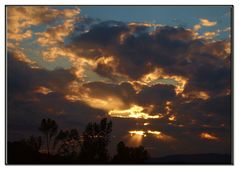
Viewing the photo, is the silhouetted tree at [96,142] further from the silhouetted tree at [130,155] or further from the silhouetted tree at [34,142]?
the silhouetted tree at [34,142]

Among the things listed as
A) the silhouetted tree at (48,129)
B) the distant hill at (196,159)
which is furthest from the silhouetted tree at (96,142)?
the distant hill at (196,159)

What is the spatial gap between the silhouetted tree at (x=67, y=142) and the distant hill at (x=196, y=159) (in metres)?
1.39

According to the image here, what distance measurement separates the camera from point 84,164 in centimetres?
697

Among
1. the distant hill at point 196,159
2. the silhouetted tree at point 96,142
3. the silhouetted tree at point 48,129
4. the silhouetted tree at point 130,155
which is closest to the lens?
the distant hill at point 196,159

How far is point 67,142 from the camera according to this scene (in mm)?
7402

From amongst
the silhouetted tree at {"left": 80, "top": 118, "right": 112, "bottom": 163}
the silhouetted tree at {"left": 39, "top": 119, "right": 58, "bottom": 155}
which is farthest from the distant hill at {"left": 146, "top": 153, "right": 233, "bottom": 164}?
the silhouetted tree at {"left": 39, "top": 119, "right": 58, "bottom": 155}

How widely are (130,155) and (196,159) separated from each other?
1.14 metres

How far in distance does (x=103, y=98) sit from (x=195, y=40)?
2.08 m

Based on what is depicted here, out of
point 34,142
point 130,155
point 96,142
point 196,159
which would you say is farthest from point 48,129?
point 196,159

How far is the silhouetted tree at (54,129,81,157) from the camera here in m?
7.34

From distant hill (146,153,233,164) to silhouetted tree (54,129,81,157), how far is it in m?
1.39

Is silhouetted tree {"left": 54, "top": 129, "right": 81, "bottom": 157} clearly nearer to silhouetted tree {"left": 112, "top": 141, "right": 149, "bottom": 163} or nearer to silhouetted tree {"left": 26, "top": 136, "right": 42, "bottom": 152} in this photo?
silhouetted tree {"left": 26, "top": 136, "right": 42, "bottom": 152}

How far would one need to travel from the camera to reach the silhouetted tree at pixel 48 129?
7.38m
